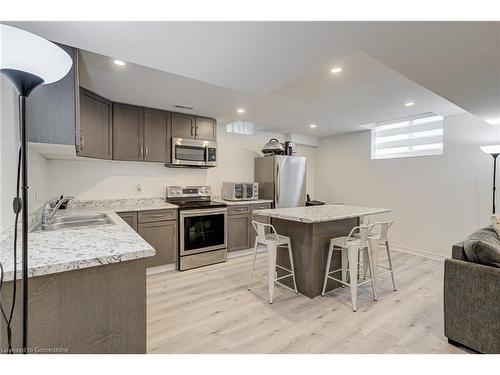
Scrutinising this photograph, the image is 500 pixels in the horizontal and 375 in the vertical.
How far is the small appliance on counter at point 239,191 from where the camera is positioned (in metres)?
4.13

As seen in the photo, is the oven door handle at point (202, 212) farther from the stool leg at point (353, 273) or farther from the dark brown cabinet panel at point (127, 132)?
the stool leg at point (353, 273)

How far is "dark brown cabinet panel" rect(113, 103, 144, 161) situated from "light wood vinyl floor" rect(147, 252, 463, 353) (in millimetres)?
1659

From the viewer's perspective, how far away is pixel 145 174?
367cm

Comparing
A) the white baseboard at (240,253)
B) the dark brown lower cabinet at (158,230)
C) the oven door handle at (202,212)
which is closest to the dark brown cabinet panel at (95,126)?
the dark brown lower cabinet at (158,230)

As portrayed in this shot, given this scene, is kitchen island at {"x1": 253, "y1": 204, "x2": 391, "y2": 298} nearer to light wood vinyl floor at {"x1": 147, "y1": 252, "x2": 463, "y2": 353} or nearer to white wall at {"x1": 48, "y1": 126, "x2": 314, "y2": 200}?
light wood vinyl floor at {"x1": 147, "y1": 252, "x2": 463, "y2": 353}

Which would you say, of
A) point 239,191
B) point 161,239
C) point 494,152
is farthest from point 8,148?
point 494,152

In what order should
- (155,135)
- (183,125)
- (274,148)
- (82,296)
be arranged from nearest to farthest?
(82,296) < (155,135) < (183,125) < (274,148)

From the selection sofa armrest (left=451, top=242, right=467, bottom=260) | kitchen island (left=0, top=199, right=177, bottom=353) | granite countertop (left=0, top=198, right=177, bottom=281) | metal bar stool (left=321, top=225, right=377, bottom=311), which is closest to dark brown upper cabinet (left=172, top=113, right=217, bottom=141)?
granite countertop (left=0, top=198, right=177, bottom=281)

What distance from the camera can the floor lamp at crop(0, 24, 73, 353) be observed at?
0.82 m

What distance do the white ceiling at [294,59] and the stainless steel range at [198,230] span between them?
4.78 ft

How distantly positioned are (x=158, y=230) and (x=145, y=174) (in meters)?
0.99

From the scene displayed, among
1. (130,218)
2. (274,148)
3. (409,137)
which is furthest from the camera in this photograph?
(274,148)

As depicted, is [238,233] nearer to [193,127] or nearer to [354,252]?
[193,127]

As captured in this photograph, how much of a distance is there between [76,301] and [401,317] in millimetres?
2515
